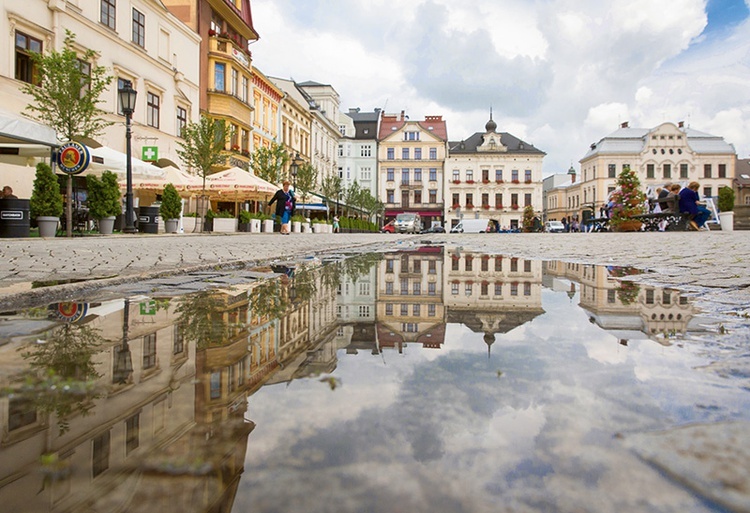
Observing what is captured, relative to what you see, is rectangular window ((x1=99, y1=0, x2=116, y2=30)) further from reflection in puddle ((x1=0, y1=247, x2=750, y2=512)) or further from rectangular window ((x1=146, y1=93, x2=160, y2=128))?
reflection in puddle ((x1=0, y1=247, x2=750, y2=512))

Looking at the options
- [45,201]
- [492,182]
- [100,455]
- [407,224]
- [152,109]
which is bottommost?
[100,455]

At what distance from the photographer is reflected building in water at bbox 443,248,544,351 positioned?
2.55 m

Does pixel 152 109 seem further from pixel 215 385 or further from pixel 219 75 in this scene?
pixel 215 385

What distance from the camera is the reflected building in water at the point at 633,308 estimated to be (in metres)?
2.36

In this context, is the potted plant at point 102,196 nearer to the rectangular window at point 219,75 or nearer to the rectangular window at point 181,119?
the rectangular window at point 181,119

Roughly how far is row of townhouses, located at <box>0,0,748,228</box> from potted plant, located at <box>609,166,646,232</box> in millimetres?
17349

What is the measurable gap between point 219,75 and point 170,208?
45.5ft

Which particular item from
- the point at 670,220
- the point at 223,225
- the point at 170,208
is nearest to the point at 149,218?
the point at 170,208

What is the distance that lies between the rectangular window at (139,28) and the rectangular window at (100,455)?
986 inches

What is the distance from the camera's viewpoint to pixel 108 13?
66.9ft

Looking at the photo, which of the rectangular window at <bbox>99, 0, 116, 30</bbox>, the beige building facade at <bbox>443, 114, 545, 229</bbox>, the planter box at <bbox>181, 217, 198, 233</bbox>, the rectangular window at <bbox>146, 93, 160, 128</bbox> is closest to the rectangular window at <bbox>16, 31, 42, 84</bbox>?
the rectangular window at <bbox>99, 0, 116, 30</bbox>

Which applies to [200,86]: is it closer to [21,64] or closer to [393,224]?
[21,64]

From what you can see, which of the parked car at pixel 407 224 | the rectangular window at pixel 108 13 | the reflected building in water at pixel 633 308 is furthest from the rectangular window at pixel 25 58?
the parked car at pixel 407 224

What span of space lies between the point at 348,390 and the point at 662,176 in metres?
82.6
